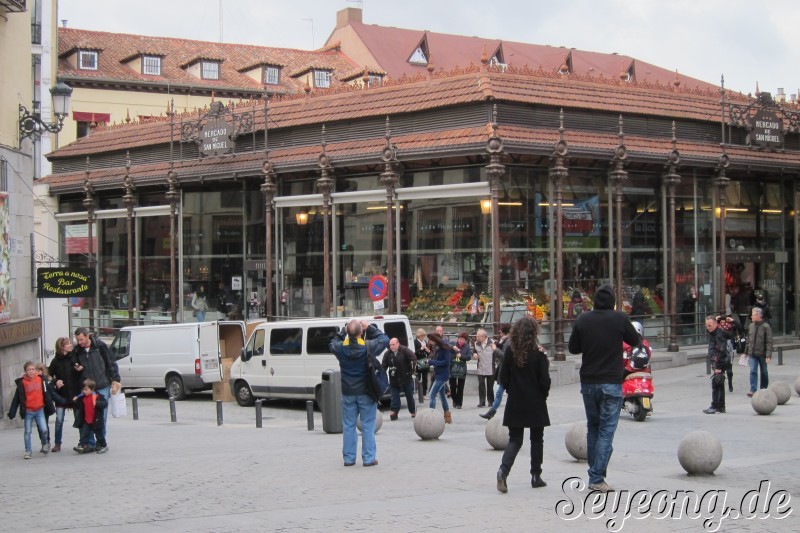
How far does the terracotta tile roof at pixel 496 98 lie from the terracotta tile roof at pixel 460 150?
31.7 inches

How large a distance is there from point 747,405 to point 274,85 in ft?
172

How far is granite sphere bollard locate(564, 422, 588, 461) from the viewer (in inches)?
545

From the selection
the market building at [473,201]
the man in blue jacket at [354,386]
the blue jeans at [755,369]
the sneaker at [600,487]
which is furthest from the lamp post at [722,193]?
the sneaker at [600,487]

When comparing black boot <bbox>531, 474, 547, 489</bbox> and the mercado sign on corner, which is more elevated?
the mercado sign on corner

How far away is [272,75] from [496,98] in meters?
43.5

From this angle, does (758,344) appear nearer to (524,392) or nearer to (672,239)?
(672,239)

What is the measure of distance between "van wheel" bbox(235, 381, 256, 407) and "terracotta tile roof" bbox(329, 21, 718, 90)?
154ft

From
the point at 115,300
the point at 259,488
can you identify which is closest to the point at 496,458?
the point at 259,488

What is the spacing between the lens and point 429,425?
54.2 ft

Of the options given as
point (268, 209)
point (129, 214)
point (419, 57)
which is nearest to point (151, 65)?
point (419, 57)

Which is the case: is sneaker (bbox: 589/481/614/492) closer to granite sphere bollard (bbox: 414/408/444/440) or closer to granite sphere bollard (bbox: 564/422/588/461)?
granite sphere bollard (bbox: 564/422/588/461)

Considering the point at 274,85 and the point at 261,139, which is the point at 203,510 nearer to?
the point at 261,139

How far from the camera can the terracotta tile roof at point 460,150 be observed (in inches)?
1111

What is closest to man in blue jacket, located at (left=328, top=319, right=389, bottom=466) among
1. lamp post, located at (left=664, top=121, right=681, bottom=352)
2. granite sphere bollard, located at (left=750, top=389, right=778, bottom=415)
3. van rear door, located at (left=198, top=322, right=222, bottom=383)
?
granite sphere bollard, located at (left=750, top=389, right=778, bottom=415)
